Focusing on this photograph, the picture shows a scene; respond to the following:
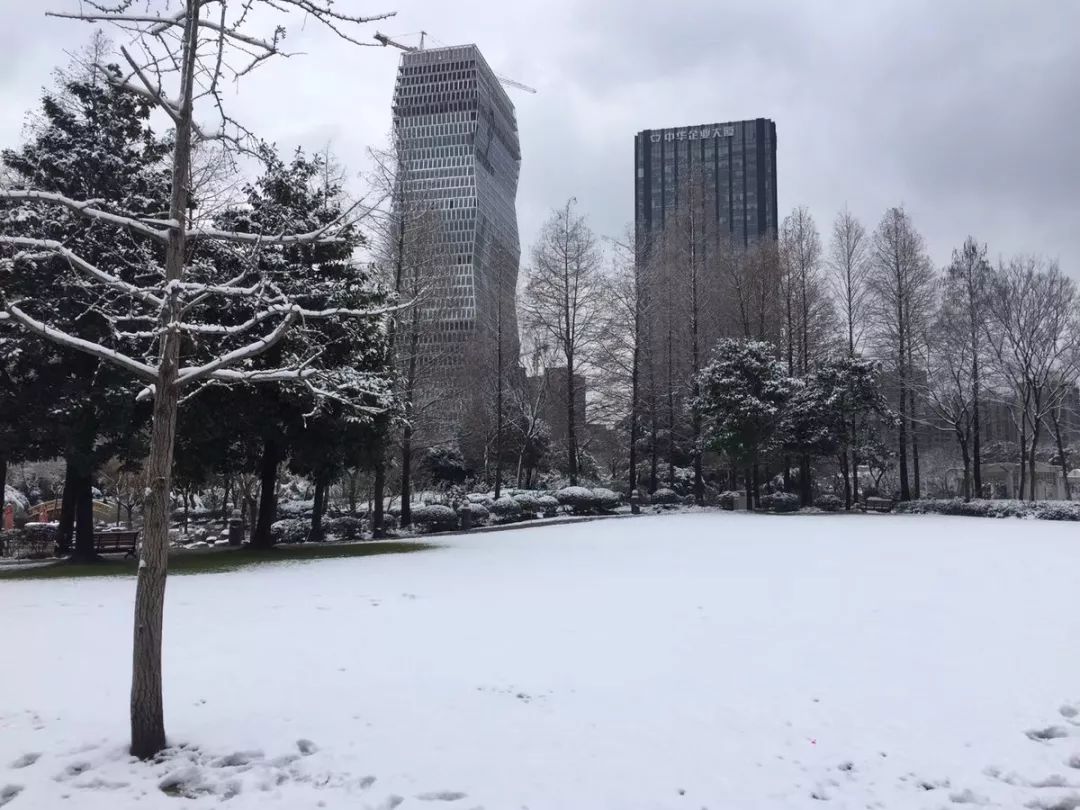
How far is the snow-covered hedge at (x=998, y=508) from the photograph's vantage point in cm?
2270

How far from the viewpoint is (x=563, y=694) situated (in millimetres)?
Answer: 5695

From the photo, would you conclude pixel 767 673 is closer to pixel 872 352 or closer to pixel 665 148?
pixel 872 352

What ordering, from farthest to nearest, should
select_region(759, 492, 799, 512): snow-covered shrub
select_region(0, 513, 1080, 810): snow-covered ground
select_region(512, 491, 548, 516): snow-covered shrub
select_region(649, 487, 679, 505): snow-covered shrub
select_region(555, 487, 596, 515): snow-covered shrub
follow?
select_region(649, 487, 679, 505): snow-covered shrub < select_region(759, 492, 799, 512): snow-covered shrub < select_region(555, 487, 596, 515): snow-covered shrub < select_region(512, 491, 548, 516): snow-covered shrub < select_region(0, 513, 1080, 810): snow-covered ground

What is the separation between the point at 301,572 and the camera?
12.6m

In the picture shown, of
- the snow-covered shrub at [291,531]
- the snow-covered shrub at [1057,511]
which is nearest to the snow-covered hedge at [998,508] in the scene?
the snow-covered shrub at [1057,511]

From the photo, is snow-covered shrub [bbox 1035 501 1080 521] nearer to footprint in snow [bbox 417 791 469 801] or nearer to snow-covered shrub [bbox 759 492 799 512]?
snow-covered shrub [bbox 759 492 799 512]

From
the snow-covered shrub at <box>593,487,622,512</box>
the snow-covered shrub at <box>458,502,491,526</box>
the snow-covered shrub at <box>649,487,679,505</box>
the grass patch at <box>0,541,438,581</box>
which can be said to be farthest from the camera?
the snow-covered shrub at <box>649,487,679,505</box>

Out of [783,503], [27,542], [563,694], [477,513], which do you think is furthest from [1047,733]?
[783,503]

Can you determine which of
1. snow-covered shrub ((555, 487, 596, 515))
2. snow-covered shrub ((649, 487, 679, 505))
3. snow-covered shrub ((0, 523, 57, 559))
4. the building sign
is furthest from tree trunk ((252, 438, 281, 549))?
the building sign

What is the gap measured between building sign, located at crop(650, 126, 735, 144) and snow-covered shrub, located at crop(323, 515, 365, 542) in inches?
3063

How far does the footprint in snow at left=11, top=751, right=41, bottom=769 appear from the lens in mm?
4285

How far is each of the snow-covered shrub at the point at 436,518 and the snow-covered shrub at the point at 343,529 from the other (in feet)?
5.55

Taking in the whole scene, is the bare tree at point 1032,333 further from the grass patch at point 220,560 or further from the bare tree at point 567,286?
the grass patch at point 220,560

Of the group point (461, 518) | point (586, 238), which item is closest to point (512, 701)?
point (461, 518)
